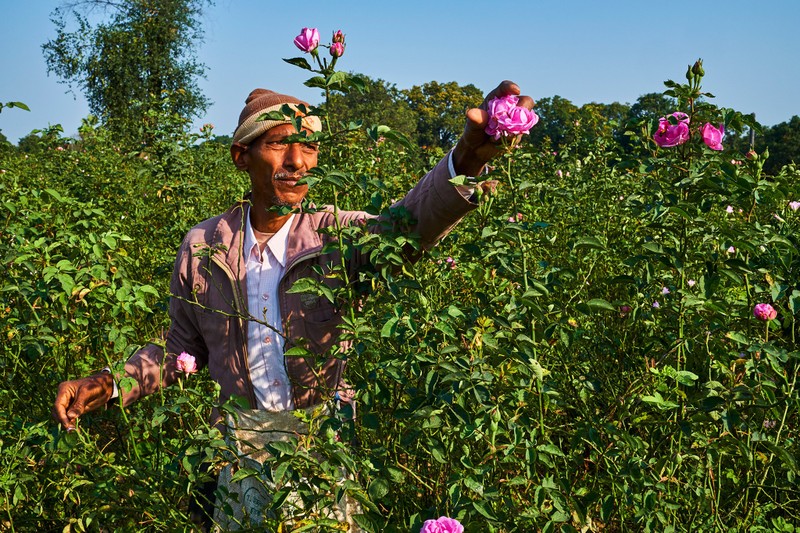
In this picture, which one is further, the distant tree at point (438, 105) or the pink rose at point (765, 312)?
the distant tree at point (438, 105)


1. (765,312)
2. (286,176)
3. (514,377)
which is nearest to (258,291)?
(286,176)

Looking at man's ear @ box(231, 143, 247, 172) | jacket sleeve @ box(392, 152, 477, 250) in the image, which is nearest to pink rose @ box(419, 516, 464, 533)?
jacket sleeve @ box(392, 152, 477, 250)

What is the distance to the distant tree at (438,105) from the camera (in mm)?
56625

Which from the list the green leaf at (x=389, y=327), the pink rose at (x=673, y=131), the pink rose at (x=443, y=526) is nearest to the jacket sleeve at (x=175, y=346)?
the green leaf at (x=389, y=327)

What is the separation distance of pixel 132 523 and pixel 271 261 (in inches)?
31.6

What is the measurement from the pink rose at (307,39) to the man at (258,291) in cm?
52

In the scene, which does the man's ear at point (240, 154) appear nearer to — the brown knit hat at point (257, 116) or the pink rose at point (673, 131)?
the brown knit hat at point (257, 116)

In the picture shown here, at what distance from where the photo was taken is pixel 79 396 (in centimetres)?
207

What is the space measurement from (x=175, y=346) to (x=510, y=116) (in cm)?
146

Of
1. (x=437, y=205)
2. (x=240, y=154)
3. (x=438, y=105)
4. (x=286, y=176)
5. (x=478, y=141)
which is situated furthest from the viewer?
(x=438, y=105)

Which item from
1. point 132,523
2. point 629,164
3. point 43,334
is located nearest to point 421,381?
point 629,164

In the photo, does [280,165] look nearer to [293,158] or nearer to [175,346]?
[293,158]

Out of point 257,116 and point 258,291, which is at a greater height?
point 257,116

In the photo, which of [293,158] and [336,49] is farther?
[293,158]
